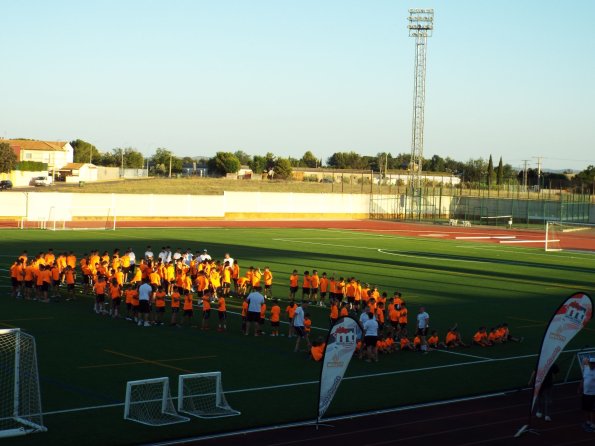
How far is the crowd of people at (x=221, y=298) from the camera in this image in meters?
25.0

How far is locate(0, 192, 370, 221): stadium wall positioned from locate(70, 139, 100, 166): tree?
103034mm

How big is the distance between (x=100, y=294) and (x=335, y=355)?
1478 centimetres

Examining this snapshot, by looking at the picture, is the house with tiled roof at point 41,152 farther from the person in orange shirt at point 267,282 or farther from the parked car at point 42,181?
the person in orange shirt at point 267,282

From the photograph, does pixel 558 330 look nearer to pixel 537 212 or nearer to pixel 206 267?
pixel 206 267

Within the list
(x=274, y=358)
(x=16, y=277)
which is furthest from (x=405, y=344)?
(x=16, y=277)

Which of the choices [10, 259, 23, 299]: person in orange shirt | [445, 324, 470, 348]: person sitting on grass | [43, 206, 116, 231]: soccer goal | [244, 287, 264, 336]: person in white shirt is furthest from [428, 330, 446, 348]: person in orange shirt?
[43, 206, 116, 231]: soccer goal

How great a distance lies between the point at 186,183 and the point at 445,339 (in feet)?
272

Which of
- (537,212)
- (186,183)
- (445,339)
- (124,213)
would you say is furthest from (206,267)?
(186,183)

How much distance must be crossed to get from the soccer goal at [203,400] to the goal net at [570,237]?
4896 centimetres

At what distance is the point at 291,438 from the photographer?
52.5ft

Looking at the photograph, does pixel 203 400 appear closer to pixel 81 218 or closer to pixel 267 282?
pixel 267 282

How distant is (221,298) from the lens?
27.1 metres

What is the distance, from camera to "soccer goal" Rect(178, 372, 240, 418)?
1752 centimetres

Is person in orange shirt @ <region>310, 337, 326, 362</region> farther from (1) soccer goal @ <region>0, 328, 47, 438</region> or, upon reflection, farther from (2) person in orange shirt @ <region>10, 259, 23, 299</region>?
(2) person in orange shirt @ <region>10, 259, 23, 299</region>
